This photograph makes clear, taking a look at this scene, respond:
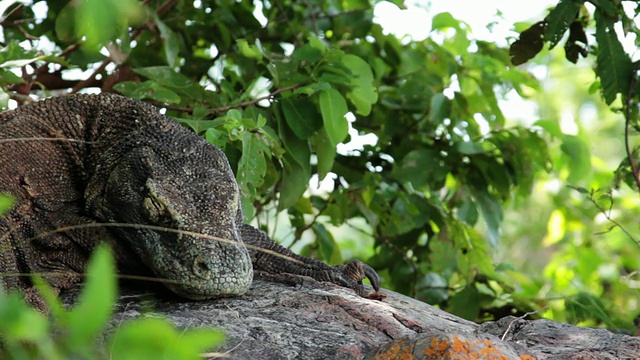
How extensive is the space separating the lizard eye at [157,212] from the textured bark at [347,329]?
Result: 0.23 metres

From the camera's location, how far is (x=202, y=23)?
4.95 metres

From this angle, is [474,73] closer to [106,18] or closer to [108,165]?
[108,165]

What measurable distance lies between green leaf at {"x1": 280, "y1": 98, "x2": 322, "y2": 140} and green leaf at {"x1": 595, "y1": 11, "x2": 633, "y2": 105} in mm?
1327

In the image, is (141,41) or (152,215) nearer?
(152,215)

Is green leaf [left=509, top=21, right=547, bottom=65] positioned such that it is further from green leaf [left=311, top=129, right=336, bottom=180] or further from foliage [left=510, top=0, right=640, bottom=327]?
green leaf [left=311, top=129, right=336, bottom=180]

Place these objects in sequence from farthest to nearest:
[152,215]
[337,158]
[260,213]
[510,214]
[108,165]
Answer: [510,214]
[337,158]
[260,213]
[108,165]
[152,215]

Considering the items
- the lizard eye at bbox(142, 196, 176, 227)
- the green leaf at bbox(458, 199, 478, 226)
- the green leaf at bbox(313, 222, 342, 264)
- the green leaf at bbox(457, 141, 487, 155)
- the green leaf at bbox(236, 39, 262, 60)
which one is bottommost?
the lizard eye at bbox(142, 196, 176, 227)

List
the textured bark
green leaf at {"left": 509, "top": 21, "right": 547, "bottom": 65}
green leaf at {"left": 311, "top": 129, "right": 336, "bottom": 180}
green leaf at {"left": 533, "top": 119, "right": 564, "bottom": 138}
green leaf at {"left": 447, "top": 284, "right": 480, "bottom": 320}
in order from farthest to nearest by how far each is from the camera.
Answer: green leaf at {"left": 533, "top": 119, "right": 564, "bottom": 138}
green leaf at {"left": 447, "top": 284, "right": 480, "bottom": 320}
green leaf at {"left": 509, "top": 21, "right": 547, "bottom": 65}
green leaf at {"left": 311, "top": 129, "right": 336, "bottom": 180}
the textured bark

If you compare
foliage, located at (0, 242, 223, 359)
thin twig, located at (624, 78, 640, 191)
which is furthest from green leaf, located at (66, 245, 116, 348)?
thin twig, located at (624, 78, 640, 191)

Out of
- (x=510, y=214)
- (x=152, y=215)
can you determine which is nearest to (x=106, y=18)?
(x=152, y=215)

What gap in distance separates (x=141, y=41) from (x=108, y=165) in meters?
2.21

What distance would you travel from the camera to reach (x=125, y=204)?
2.54 metres

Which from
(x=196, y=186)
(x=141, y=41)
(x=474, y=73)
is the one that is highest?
(x=474, y=73)

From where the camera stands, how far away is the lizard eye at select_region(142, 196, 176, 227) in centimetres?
244
